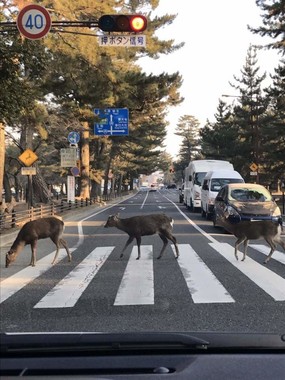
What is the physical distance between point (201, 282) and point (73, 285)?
2.22m

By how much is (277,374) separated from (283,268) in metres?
7.62

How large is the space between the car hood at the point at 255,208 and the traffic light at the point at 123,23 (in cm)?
736

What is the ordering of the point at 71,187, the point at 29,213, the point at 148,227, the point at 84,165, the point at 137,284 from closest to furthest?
the point at 137,284
the point at 148,227
the point at 29,213
the point at 71,187
the point at 84,165

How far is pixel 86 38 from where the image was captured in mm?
17266

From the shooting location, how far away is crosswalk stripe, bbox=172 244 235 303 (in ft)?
22.7

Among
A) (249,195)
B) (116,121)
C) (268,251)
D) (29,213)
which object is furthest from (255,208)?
(116,121)

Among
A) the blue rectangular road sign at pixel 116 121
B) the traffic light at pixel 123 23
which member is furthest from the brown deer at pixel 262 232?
the blue rectangular road sign at pixel 116 121

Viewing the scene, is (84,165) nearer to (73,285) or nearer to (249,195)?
(249,195)

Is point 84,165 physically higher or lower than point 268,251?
higher

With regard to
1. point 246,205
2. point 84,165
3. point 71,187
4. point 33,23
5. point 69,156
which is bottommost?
point 246,205

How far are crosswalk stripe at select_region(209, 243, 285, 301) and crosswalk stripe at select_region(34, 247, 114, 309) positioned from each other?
2.94 m

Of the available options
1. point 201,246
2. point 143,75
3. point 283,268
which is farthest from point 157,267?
point 143,75

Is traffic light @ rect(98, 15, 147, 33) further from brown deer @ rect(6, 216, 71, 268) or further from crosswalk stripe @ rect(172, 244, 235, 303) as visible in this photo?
crosswalk stripe @ rect(172, 244, 235, 303)

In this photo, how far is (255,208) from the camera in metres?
14.9
